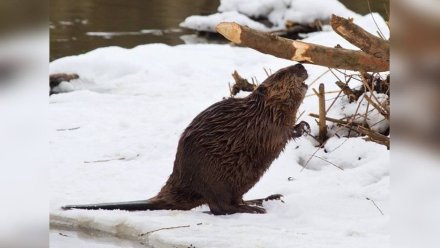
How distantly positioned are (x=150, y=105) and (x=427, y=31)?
485 cm

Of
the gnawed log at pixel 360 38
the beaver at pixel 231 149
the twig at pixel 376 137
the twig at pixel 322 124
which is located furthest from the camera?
the twig at pixel 322 124

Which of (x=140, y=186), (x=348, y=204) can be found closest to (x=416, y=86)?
(x=348, y=204)

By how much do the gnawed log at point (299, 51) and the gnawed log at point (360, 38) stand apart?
63mm

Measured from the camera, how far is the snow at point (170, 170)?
8.85 feet

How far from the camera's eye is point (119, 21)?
1105 cm

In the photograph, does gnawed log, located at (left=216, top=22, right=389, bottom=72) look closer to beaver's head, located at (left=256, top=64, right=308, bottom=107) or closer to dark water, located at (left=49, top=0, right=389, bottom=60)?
beaver's head, located at (left=256, top=64, right=308, bottom=107)

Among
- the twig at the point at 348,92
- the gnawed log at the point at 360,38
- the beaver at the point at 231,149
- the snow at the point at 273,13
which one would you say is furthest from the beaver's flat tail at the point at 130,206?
the snow at the point at 273,13

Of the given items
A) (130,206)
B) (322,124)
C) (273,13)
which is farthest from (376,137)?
(273,13)

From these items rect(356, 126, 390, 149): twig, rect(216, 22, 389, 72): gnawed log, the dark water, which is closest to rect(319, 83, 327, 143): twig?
rect(356, 126, 390, 149): twig

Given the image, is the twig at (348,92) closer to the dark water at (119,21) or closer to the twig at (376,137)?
the twig at (376,137)

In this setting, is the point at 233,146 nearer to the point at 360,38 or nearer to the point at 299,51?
the point at 299,51

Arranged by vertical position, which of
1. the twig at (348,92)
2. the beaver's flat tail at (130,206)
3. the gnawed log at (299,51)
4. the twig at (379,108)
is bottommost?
the beaver's flat tail at (130,206)

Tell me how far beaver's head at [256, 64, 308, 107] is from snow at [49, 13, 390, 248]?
436 millimetres

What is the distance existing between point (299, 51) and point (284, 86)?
1.60 ft
